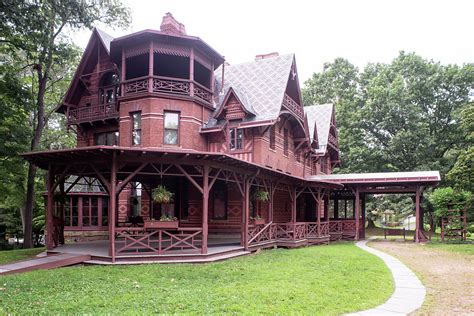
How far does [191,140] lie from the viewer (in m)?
19.1

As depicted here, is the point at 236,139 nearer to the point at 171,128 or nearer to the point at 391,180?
the point at 171,128

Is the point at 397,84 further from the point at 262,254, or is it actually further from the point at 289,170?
the point at 262,254

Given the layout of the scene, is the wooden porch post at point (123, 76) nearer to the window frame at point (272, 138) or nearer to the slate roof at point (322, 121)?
the window frame at point (272, 138)

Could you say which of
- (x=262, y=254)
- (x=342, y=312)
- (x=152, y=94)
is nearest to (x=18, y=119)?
(x=152, y=94)

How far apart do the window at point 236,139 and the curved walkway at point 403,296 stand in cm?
973

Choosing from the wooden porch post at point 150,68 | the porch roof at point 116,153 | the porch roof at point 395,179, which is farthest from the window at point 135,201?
the porch roof at point 395,179

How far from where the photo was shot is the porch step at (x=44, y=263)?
11.1 m

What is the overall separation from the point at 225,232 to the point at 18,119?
39.3ft

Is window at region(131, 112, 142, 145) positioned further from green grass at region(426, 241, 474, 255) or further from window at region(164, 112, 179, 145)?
green grass at region(426, 241, 474, 255)

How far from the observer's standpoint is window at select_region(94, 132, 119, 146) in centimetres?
2106

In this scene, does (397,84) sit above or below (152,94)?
above

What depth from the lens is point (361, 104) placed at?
39.8 m

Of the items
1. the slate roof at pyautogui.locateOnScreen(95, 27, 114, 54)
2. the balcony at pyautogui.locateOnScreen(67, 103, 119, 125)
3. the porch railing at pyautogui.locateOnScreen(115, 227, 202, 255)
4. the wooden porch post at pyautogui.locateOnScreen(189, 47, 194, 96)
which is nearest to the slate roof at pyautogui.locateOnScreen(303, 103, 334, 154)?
the wooden porch post at pyautogui.locateOnScreen(189, 47, 194, 96)

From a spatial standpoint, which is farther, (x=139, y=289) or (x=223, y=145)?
(x=223, y=145)
